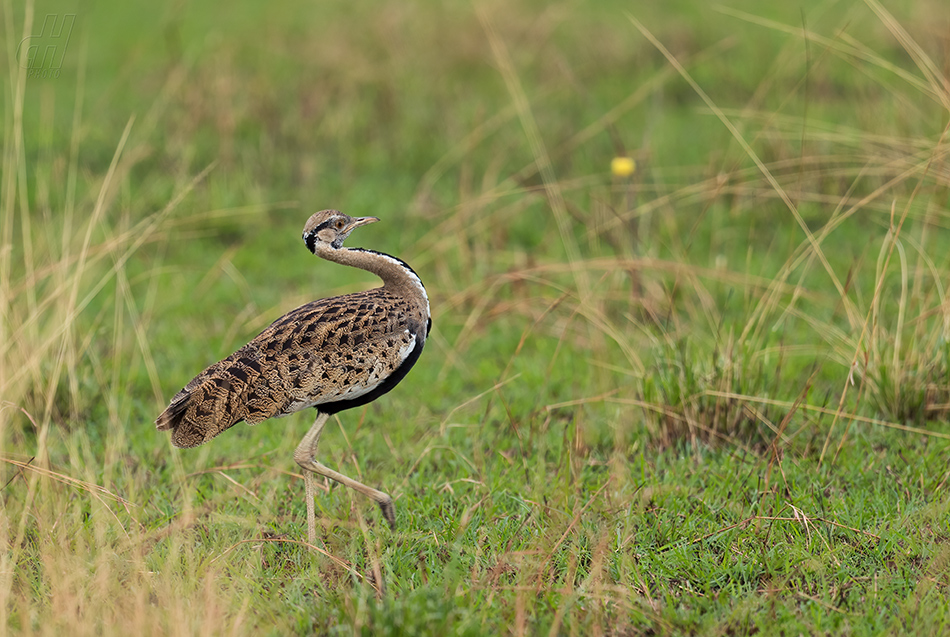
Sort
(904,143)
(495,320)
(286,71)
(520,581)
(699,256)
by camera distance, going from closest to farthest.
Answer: (520,581), (904,143), (495,320), (699,256), (286,71)

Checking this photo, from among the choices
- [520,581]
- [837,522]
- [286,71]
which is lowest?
[837,522]

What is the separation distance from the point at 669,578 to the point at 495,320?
307cm

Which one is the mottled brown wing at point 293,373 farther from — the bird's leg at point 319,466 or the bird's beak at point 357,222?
the bird's beak at point 357,222

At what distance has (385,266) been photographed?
372 centimetres

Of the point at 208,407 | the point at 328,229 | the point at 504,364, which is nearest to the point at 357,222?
the point at 328,229

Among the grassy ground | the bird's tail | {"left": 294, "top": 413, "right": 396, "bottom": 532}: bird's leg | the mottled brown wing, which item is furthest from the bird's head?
the grassy ground

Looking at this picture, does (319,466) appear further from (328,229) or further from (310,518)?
(328,229)

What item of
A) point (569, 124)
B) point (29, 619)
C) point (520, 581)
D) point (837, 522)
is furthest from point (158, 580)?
point (569, 124)

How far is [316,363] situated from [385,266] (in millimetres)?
428

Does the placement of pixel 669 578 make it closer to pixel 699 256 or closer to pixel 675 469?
pixel 675 469

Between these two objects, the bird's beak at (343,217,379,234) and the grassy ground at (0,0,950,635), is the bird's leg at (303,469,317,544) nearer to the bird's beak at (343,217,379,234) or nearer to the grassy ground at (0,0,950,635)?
the grassy ground at (0,0,950,635)

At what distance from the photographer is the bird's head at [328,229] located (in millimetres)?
3596

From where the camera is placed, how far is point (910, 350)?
4.87m

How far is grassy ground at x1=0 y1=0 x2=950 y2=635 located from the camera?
3475 millimetres
